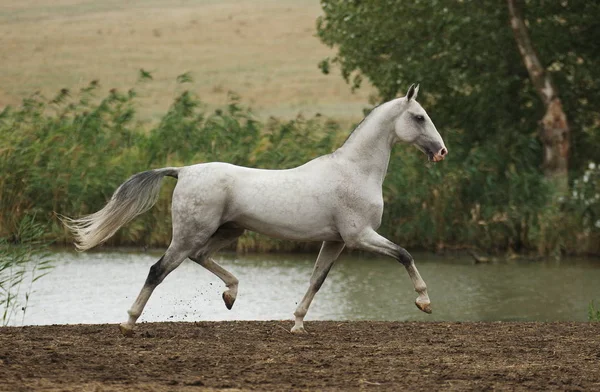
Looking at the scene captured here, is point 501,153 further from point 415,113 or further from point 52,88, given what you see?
point 52,88

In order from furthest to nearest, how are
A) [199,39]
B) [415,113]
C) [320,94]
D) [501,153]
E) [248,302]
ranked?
[199,39] → [320,94] → [501,153] → [248,302] → [415,113]

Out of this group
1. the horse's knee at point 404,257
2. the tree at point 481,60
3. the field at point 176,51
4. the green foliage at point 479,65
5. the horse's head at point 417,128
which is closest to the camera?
the horse's knee at point 404,257

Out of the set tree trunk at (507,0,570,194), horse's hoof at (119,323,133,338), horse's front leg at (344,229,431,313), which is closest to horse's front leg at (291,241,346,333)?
horse's front leg at (344,229,431,313)

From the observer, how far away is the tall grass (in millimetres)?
16109

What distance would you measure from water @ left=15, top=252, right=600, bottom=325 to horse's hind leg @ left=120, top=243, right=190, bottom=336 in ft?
11.5

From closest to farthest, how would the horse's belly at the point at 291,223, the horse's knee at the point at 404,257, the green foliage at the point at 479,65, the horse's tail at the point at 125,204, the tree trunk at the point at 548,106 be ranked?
the horse's knee at the point at 404,257
the horse's belly at the point at 291,223
the horse's tail at the point at 125,204
the tree trunk at the point at 548,106
the green foliage at the point at 479,65

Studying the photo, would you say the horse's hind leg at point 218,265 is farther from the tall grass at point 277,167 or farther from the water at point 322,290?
the tall grass at point 277,167

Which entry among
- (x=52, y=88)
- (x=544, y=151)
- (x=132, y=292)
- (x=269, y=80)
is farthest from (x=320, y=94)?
(x=132, y=292)

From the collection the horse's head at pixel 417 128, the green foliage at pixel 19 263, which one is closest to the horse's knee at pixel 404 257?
the horse's head at pixel 417 128

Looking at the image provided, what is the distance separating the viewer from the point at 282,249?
53.3 feet

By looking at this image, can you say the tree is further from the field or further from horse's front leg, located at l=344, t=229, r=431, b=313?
the field

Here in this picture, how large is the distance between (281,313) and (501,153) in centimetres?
715

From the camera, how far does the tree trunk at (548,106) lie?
59.4 ft

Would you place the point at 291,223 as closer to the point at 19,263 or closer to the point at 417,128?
the point at 417,128
